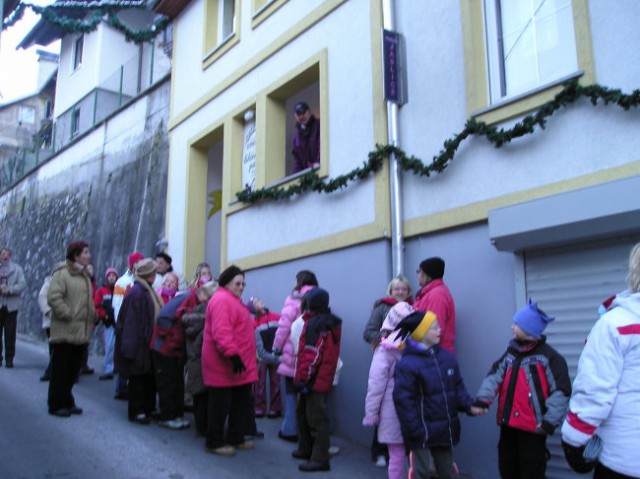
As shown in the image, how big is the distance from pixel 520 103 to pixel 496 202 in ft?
3.13

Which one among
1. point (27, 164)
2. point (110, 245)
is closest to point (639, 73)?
point (110, 245)

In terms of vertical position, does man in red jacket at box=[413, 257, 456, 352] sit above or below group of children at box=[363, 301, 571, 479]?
above

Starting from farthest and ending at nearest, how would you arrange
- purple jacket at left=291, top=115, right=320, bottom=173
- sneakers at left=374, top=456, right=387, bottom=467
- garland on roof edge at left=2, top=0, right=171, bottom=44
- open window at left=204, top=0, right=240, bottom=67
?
garland on roof edge at left=2, top=0, right=171, bottom=44, open window at left=204, top=0, right=240, bottom=67, purple jacket at left=291, top=115, right=320, bottom=173, sneakers at left=374, top=456, right=387, bottom=467

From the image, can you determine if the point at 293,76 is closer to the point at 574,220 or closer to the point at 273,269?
the point at 273,269

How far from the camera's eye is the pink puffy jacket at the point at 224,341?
19.5 feet

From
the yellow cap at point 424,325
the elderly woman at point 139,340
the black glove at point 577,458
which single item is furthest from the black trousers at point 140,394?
the black glove at point 577,458

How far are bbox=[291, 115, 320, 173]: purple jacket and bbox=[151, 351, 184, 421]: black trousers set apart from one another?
3.61 meters

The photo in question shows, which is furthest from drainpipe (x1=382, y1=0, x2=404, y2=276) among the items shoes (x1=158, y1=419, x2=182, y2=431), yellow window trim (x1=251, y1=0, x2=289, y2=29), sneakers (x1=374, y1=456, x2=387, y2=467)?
yellow window trim (x1=251, y1=0, x2=289, y2=29)

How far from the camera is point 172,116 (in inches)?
511

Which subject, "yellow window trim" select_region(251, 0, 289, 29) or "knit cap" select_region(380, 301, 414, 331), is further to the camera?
"yellow window trim" select_region(251, 0, 289, 29)

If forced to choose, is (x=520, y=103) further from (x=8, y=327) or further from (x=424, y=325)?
(x=8, y=327)

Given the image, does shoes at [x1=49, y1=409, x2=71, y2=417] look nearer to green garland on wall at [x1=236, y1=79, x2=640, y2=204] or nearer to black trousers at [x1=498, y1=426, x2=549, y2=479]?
green garland on wall at [x1=236, y1=79, x2=640, y2=204]

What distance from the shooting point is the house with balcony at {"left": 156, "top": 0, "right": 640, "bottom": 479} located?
5.30 metres

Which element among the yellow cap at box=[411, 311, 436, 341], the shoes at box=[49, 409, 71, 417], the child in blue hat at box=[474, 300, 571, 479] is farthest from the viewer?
the shoes at box=[49, 409, 71, 417]
